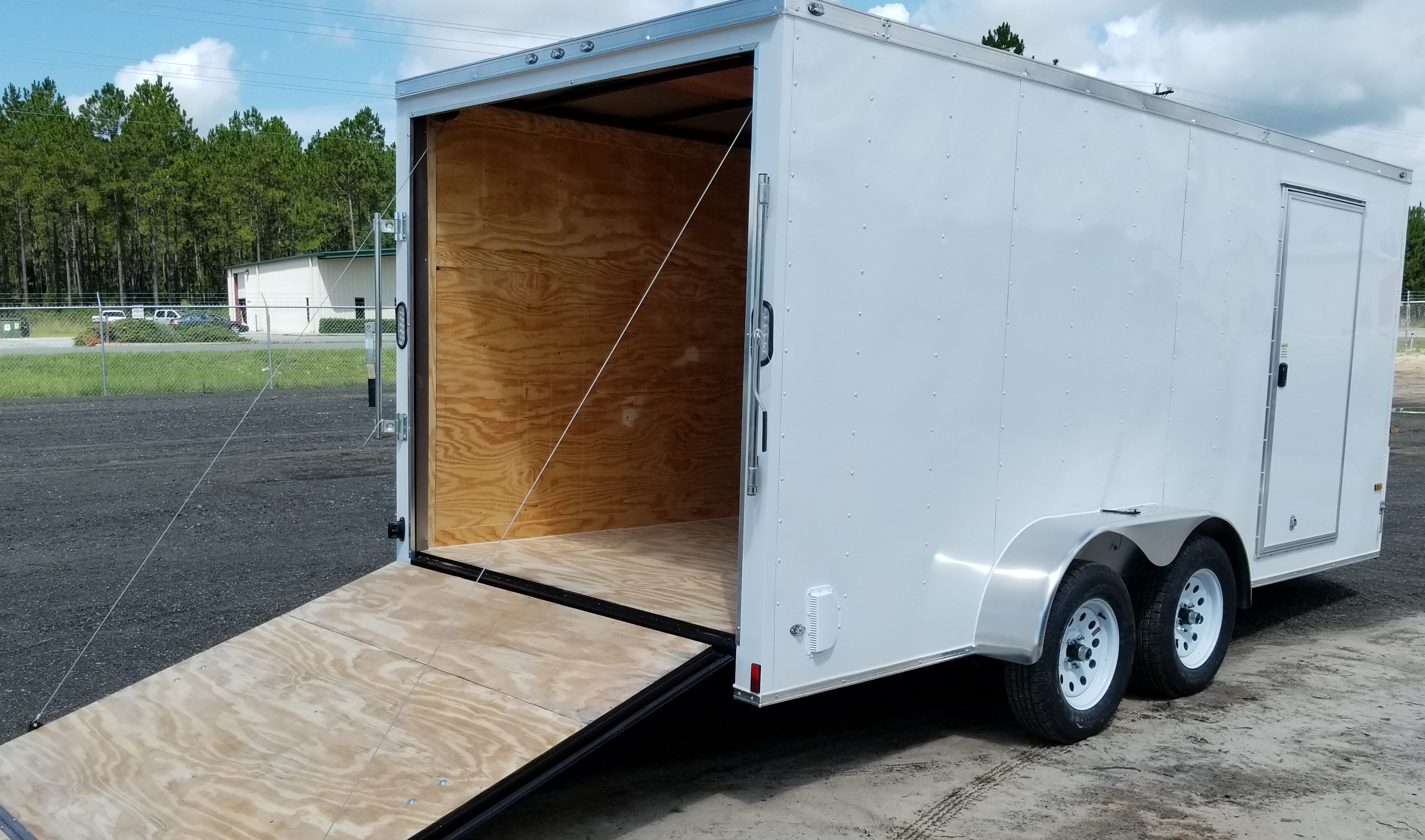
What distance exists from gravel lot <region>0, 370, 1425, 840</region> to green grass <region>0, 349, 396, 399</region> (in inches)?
456

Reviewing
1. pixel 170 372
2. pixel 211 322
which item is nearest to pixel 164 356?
pixel 170 372

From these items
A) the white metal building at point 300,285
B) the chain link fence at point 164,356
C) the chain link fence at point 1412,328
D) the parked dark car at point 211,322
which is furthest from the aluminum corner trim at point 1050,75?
the white metal building at point 300,285

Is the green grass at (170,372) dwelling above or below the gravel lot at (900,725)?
above

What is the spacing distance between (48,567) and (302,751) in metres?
4.91

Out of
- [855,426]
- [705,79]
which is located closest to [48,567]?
[705,79]

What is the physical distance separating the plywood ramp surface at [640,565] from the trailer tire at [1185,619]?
190 centimetres

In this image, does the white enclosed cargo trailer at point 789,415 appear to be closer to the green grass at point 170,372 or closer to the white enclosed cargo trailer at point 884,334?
the white enclosed cargo trailer at point 884,334

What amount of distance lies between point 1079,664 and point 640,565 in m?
2.00

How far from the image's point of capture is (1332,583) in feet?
25.9

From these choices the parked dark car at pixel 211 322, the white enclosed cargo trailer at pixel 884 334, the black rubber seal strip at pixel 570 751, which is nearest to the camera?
the black rubber seal strip at pixel 570 751

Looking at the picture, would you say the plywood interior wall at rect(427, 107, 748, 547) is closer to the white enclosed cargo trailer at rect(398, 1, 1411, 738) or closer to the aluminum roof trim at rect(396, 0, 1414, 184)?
the white enclosed cargo trailer at rect(398, 1, 1411, 738)

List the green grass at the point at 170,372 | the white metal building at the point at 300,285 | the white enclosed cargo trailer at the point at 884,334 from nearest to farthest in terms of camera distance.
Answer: the white enclosed cargo trailer at the point at 884,334, the green grass at the point at 170,372, the white metal building at the point at 300,285

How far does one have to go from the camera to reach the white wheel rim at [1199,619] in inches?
210

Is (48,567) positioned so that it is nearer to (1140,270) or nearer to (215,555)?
(215,555)
